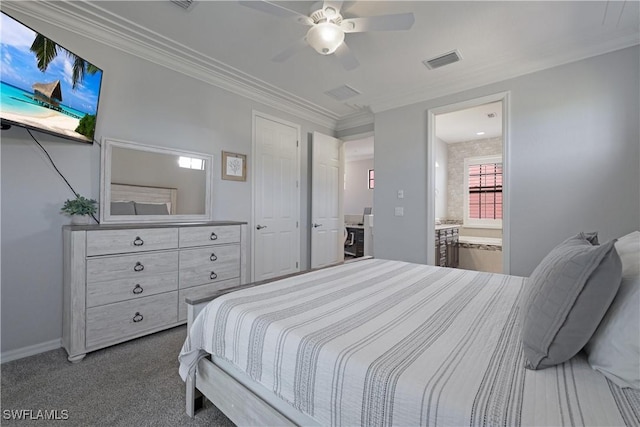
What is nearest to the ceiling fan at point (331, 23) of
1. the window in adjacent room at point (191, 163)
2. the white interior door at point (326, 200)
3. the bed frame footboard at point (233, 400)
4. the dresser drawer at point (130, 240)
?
the window in adjacent room at point (191, 163)

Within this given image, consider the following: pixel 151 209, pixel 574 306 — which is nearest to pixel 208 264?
pixel 151 209

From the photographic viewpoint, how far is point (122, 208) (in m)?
2.40

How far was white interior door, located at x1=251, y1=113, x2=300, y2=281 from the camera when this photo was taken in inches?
138

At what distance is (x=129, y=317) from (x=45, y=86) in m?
1.71

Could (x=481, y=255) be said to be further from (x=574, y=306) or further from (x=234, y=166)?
(x=574, y=306)

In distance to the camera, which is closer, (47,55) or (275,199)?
(47,55)

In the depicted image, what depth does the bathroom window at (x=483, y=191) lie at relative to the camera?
5.44 metres

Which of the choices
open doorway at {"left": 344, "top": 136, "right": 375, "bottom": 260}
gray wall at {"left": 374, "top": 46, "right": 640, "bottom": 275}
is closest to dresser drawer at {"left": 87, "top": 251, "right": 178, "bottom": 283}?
gray wall at {"left": 374, "top": 46, "right": 640, "bottom": 275}

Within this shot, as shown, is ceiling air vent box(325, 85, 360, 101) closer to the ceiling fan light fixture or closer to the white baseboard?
the ceiling fan light fixture

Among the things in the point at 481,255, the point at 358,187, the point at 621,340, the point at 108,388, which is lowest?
the point at 108,388

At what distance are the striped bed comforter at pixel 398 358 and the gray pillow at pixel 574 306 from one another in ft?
0.20

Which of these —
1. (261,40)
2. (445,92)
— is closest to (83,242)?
(261,40)

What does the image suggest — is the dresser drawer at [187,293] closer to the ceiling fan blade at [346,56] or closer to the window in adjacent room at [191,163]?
the window in adjacent room at [191,163]

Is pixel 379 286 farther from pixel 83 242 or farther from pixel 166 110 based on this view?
pixel 166 110
